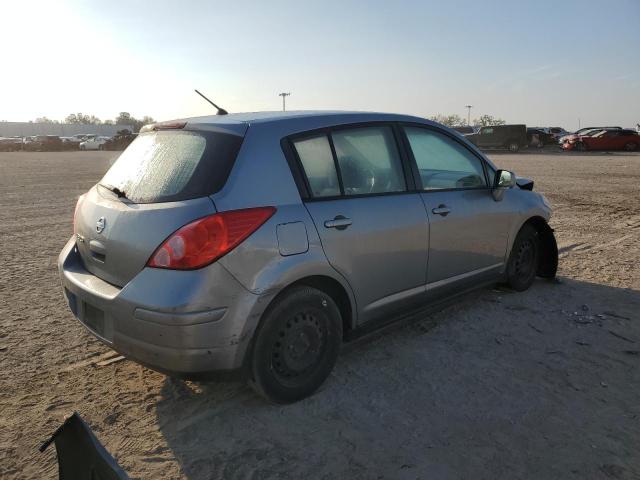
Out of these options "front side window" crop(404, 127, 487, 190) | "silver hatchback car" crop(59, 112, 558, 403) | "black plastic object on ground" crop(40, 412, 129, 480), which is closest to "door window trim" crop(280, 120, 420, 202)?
"silver hatchback car" crop(59, 112, 558, 403)

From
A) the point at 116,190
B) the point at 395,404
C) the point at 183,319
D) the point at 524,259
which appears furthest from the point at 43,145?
the point at 395,404

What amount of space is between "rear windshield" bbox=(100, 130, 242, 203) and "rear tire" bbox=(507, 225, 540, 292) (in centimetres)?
306

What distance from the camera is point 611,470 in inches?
95.5

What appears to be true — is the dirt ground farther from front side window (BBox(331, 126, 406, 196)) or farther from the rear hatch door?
front side window (BBox(331, 126, 406, 196))

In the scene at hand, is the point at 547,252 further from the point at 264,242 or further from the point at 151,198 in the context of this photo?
the point at 151,198

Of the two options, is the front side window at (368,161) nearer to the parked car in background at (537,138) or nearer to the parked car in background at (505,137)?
the parked car in background at (505,137)

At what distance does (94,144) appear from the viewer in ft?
179

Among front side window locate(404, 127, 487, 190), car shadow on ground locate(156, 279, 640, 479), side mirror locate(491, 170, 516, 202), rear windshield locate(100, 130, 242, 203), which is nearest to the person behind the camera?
car shadow on ground locate(156, 279, 640, 479)

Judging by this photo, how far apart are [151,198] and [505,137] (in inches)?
1462

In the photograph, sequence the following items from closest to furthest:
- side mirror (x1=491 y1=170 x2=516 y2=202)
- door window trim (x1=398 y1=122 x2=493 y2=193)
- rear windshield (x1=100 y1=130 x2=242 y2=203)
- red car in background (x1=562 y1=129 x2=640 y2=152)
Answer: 1. rear windshield (x1=100 y1=130 x2=242 y2=203)
2. door window trim (x1=398 y1=122 x2=493 y2=193)
3. side mirror (x1=491 y1=170 x2=516 y2=202)
4. red car in background (x1=562 y1=129 x2=640 y2=152)

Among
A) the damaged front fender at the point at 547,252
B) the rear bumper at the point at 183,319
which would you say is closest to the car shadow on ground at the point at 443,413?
the rear bumper at the point at 183,319

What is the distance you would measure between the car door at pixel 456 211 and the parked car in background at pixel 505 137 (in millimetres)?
33622

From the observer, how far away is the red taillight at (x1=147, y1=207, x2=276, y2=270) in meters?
2.56

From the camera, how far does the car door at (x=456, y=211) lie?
3816 millimetres
